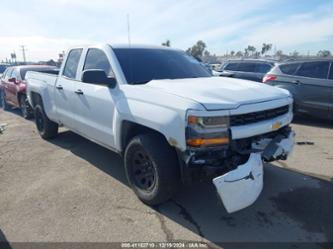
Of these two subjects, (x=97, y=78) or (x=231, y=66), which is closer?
(x=97, y=78)

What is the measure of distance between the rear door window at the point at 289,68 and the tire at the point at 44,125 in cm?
631

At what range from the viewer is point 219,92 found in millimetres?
3336

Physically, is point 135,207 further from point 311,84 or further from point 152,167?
point 311,84

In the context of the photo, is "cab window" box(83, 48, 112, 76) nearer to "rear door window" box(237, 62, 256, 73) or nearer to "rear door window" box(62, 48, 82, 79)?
"rear door window" box(62, 48, 82, 79)

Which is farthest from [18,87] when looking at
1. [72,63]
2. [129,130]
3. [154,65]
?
[129,130]

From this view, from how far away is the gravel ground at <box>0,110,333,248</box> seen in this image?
3.12m

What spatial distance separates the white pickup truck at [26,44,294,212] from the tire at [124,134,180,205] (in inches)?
0.4

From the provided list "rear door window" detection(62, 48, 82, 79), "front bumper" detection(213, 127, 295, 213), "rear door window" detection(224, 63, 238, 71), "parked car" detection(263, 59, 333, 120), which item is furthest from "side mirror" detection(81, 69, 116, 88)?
"rear door window" detection(224, 63, 238, 71)

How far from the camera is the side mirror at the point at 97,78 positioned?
12.2ft

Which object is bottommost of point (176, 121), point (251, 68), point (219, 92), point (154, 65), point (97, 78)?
point (251, 68)

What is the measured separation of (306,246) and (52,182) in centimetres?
342

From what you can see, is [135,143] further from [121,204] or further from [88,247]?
[88,247]

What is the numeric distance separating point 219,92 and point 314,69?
575 cm

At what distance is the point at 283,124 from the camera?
365 centimetres
